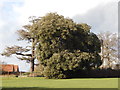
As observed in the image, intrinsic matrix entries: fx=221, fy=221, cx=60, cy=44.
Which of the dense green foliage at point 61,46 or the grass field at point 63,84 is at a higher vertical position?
the dense green foliage at point 61,46

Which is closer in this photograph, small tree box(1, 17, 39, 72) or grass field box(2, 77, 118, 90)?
grass field box(2, 77, 118, 90)

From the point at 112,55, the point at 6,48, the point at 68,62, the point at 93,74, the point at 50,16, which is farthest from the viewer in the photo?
the point at 112,55

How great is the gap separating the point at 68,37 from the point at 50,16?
408cm

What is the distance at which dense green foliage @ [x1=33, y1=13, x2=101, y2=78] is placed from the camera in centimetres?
2986

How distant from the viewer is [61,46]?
103ft

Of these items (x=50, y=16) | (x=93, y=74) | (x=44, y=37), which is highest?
(x=50, y=16)

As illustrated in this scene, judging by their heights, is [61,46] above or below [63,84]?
above

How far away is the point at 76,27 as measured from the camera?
32.8 m

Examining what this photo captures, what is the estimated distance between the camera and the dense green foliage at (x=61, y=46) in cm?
2986

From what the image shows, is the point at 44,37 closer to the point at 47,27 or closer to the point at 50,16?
the point at 47,27

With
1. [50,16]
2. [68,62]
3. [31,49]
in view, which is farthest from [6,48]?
[68,62]

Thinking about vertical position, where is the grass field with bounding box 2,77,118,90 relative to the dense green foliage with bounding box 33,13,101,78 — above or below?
below

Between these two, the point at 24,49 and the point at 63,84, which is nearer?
the point at 63,84

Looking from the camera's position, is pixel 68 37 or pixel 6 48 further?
pixel 6 48
